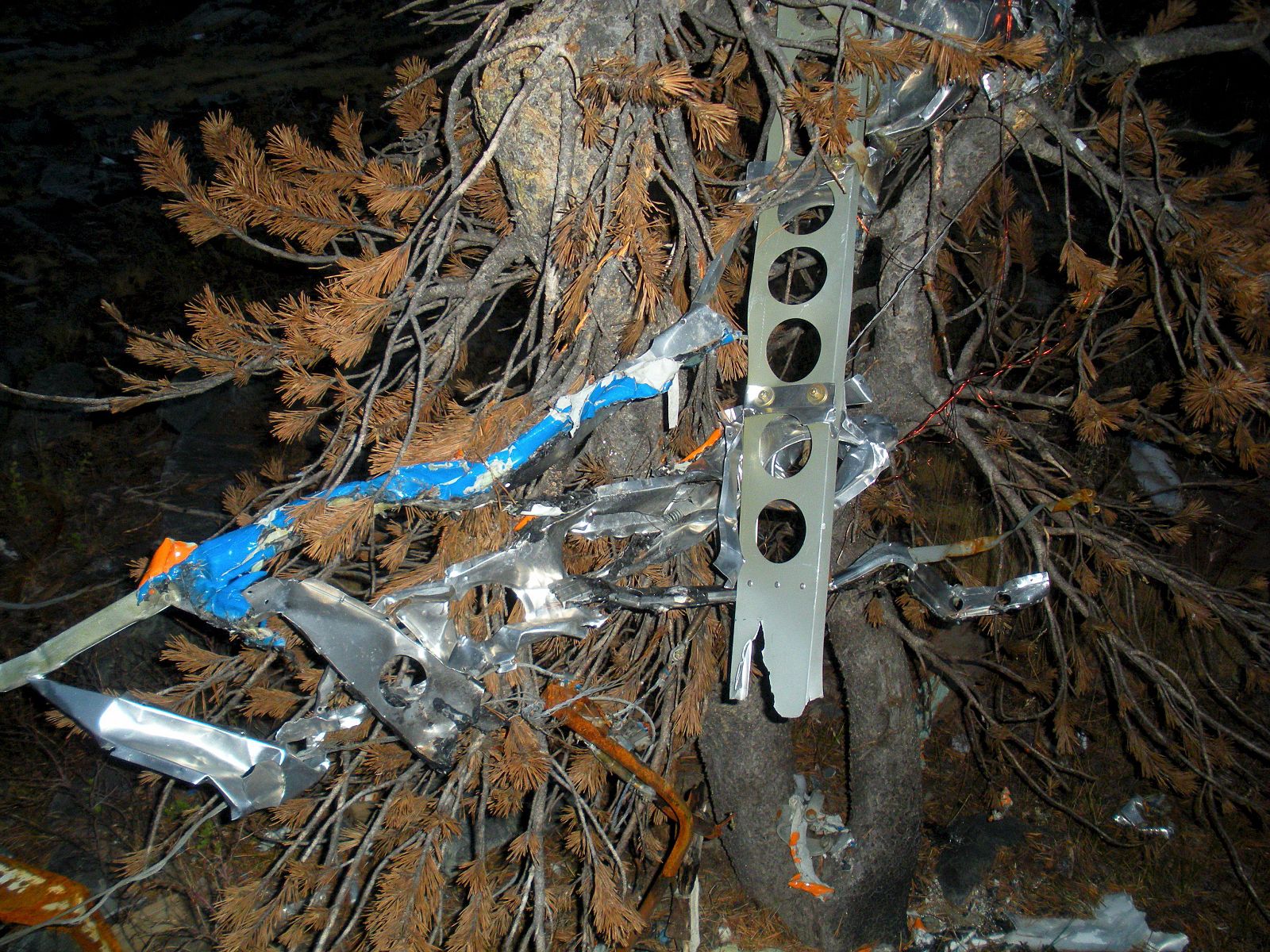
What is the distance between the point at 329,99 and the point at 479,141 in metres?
7.15

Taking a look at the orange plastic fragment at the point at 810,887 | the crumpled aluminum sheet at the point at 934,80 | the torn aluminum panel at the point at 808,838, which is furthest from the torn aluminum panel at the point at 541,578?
the orange plastic fragment at the point at 810,887

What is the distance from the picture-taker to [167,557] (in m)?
1.71

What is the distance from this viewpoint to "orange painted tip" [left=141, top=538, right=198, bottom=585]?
1.70 metres

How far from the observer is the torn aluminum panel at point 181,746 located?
1664 mm

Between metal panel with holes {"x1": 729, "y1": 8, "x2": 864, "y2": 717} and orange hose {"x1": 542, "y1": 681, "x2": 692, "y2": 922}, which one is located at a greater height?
metal panel with holes {"x1": 729, "y1": 8, "x2": 864, "y2": 717}

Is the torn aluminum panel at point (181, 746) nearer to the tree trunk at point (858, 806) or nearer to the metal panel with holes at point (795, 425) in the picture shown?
the metal panel with holes at point (795, 425)

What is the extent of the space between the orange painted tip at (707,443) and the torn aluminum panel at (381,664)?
848 mm

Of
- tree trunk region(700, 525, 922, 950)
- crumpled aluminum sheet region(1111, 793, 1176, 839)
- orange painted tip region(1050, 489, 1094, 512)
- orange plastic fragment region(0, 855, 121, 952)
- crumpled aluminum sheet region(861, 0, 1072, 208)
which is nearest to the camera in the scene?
crumpled aluminum sheet region(861, 0, 1072, 208)

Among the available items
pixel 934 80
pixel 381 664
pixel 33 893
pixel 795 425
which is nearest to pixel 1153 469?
pixel 934 80

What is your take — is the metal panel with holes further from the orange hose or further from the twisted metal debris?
the orange hose

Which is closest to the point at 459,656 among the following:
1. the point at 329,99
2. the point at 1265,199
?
the point at 1265,199

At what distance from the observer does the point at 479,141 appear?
2.17m

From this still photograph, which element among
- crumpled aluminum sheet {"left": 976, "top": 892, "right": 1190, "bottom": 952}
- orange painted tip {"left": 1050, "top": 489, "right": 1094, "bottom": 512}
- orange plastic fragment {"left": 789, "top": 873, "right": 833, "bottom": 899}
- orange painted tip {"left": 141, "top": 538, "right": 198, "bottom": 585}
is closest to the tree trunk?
orange plastic fragment {"left": 789, "top": 873, "right": 833, "bottom": 899}

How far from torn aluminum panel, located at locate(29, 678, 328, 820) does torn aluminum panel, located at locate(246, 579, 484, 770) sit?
0.89 ft
